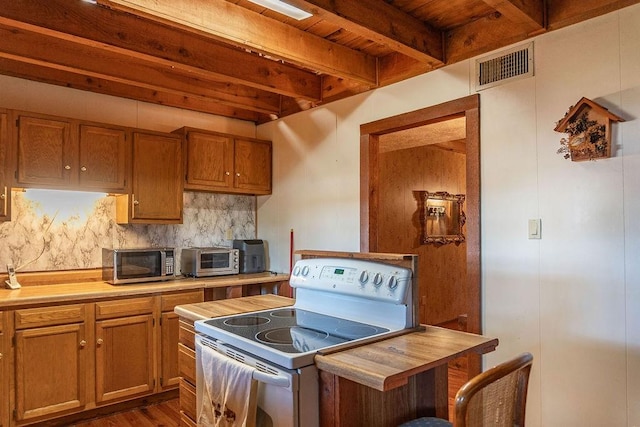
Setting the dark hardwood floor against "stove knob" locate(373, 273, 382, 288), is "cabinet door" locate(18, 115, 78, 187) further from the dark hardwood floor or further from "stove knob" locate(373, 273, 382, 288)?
"stove knob" locate(373, 273, 382, 288)

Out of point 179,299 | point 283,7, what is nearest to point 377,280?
point 283,7

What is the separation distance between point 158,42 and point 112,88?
1103mm

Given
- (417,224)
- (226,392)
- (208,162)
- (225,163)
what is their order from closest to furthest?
(226,392)
(208,162)
(225,163)
(417,224)

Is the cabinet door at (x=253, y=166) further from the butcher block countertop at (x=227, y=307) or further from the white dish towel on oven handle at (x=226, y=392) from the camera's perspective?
the white dish towel on oven handle at (x=226, y=392)

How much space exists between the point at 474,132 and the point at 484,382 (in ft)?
6.12

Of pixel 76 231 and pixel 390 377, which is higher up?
pixel 76 231

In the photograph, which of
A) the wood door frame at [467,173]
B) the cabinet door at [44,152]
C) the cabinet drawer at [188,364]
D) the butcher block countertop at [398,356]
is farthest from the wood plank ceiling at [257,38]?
the cabinet drawer at [188,364]

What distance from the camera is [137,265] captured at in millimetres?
3344

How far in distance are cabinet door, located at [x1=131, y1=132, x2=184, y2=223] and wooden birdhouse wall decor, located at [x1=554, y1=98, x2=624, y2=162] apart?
285 cm

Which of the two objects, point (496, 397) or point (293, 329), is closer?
point (496, 397)

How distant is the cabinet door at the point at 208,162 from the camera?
12.3ft

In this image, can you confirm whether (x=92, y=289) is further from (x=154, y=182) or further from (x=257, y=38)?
(x=257, y=38)

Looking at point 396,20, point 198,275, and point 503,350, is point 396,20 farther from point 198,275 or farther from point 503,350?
point 198,275

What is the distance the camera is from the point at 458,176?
612 centimetres
